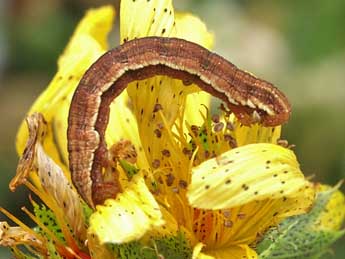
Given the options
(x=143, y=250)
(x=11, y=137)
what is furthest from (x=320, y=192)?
(x=11, y=137)

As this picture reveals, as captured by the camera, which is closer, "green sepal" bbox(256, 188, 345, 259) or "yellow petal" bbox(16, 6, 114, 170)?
"green sepal" bbox(256, 188, 345, 259)

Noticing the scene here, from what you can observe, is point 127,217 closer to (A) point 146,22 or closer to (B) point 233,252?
(B) point 233,252

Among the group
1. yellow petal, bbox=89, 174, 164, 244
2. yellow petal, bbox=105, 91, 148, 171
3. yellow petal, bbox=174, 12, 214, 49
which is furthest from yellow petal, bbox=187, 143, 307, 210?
yellow petal, bbox=174, 12, 214, 49

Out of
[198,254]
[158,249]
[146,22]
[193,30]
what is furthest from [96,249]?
[193,30]

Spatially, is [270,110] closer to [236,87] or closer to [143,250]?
[236,87]

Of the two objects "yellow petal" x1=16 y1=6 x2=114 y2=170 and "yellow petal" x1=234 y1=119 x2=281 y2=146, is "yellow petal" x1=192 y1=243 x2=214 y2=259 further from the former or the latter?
"yellow petal" x1=16 y1=6 x2=114 y2=170

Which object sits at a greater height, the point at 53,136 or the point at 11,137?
the point at 11,137
